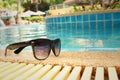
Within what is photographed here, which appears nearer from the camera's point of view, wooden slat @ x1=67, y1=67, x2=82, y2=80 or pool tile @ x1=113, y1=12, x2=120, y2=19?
wooden slat @ x1=67, y1=67, x2=82, y2=80

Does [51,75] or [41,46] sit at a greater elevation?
[41,46]

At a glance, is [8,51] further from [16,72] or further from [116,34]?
[116,34]

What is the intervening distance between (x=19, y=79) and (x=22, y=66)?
1.55 ft

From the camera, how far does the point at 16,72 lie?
1.79m

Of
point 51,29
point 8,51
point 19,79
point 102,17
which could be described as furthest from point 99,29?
point 19,79

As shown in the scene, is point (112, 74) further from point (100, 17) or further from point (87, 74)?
point (100, 17)

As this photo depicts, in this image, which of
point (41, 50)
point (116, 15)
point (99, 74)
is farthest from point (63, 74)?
point (116, 15)

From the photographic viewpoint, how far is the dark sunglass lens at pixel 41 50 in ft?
7.61

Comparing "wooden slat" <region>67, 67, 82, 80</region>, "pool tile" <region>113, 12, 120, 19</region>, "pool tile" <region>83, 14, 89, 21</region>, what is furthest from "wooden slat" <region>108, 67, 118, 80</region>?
"pool tile" <region>83, 14, 89, 21</region>

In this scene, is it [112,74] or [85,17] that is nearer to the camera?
[112,74]

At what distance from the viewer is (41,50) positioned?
2320mm

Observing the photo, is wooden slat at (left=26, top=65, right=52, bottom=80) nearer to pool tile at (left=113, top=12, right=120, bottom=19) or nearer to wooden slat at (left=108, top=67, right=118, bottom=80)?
wooden slat at (left=108, top=67, right=118, bottom=80)

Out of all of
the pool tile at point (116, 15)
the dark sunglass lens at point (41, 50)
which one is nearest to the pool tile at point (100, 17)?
the pool tile at point (116, 15)

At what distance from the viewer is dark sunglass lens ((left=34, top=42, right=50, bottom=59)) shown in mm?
2320
